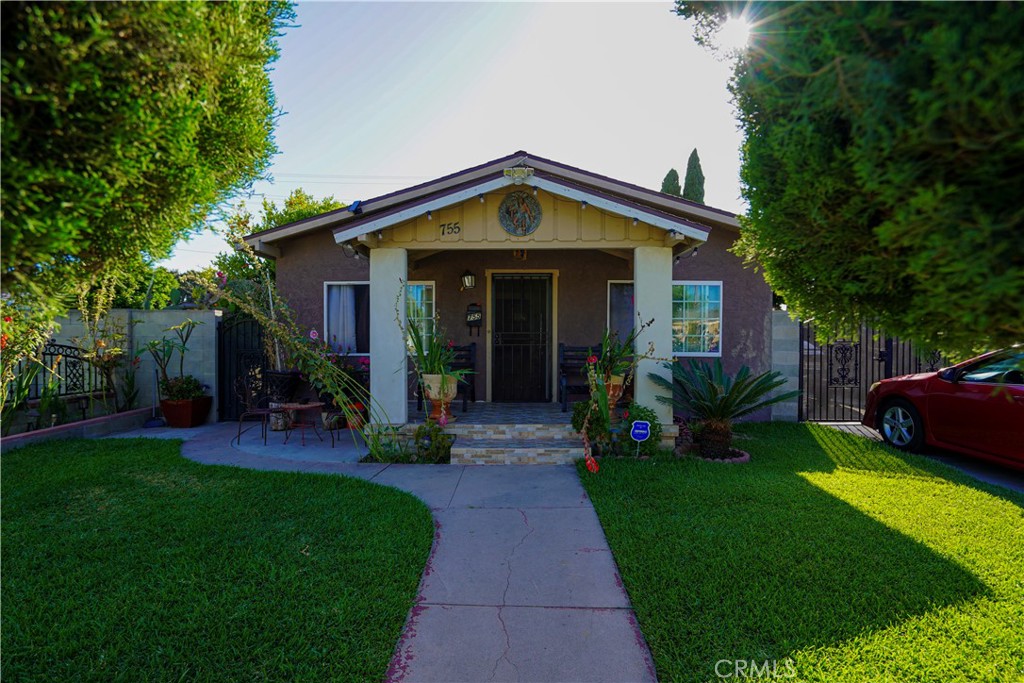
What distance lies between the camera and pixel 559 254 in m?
9.49

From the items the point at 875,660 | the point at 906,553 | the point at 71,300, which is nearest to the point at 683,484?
the point at 906,553

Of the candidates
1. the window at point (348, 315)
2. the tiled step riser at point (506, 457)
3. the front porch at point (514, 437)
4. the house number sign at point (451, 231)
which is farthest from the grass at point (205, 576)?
the window at point (348, 315)

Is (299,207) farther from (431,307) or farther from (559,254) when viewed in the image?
(559,254)

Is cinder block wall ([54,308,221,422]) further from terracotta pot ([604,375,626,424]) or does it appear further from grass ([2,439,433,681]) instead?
terracotta pot ([604,375,626,424])

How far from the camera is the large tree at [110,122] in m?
1.32

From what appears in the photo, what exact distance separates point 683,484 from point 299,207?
697 inches

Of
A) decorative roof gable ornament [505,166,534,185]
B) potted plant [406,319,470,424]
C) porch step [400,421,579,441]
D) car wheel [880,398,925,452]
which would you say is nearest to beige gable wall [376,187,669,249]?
decorative roof gable ornament [505,166,534,185]

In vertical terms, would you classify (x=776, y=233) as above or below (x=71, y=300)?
above

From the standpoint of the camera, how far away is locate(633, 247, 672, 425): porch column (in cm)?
674

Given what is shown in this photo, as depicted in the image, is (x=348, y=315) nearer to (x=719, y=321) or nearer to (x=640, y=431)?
(x=640, y=431)

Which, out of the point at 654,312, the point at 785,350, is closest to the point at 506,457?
the point at 654,312

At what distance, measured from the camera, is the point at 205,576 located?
3342 mm

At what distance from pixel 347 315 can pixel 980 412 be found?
30.5 feet

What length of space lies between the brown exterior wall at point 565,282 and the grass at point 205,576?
4465mm
